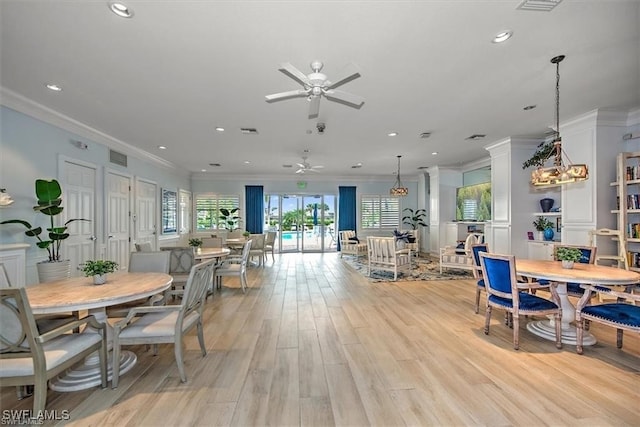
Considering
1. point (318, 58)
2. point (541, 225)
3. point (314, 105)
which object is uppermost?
point (318, 58)

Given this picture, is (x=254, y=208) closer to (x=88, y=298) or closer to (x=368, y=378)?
(x=88, y=298)

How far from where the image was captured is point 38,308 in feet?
6.63

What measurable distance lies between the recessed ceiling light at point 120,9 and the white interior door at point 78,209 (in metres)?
3.55

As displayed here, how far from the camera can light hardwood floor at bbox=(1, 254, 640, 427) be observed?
2039 millimetres

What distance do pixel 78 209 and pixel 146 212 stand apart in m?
2.30

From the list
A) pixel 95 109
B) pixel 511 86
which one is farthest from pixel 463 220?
pixel 95 109

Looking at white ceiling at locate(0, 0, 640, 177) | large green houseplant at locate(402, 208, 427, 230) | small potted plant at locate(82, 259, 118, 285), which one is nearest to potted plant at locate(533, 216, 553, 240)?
white ceiling at locate(0, 0, 640, 177)

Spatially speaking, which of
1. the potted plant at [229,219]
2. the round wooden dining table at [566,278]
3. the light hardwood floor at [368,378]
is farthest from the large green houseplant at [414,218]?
the round wooden dining table at [566,278]

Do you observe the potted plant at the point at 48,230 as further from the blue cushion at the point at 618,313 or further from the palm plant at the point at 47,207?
the blue cushion at the point at 618,313

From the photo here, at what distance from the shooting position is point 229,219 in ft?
35.0

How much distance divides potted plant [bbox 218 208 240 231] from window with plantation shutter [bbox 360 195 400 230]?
4.65 m

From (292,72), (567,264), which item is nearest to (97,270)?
(292,72)

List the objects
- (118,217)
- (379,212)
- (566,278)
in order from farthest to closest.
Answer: (379,212), (118,217), (566,278)

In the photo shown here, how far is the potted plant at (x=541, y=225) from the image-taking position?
→ 598 cm
